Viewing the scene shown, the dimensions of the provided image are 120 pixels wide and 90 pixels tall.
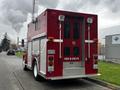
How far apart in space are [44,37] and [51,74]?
1.69 m

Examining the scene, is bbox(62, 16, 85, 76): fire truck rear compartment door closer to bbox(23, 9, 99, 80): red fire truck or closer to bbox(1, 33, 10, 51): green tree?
bbox(23, 9, 99, 80): red fire truck

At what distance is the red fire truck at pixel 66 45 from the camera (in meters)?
10.5

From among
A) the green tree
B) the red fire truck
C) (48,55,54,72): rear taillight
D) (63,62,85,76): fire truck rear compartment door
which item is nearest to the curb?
the red fire truck

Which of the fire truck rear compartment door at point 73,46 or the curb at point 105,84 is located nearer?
the curb at point 105,84

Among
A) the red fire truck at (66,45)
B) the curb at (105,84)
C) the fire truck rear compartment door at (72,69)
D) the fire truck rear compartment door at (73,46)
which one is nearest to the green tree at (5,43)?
the red fire truck at (66,45)

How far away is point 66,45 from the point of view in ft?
36.2

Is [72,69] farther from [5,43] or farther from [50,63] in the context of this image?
[5,43]

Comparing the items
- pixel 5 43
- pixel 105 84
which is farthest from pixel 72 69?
pixel 5 43

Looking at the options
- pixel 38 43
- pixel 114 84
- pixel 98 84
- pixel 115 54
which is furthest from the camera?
pixel 115 54

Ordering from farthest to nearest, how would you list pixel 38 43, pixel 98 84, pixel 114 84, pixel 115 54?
pixel 115 54 < pixel 38 43 < pixel 98 84 < pixel 114 84

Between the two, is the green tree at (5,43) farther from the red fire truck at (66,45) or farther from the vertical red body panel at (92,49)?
the vertical red body panel at (92,49)

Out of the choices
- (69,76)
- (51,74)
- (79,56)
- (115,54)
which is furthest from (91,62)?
(115,54)

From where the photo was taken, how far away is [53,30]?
417 inches

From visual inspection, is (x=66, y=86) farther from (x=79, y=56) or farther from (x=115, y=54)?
(x=115, y=54)
